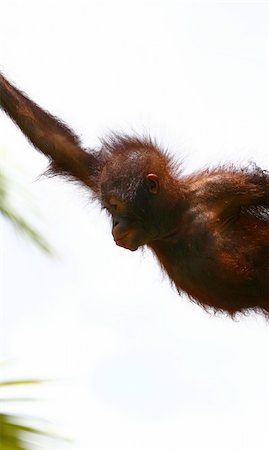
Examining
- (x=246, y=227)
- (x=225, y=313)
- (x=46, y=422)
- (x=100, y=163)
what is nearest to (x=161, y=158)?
(x=100, y=163)

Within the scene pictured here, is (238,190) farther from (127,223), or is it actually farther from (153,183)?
(127,223)

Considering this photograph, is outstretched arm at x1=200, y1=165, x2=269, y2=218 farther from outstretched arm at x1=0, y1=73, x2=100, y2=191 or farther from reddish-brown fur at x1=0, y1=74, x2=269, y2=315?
outstretched arm at x1=0, y1=73, x2=100, y2=191

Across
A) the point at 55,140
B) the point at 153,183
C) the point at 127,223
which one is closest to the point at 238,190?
the point at 153,183

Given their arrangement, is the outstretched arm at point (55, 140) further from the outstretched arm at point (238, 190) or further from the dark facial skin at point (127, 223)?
the outstretched arm at point (238, 190)

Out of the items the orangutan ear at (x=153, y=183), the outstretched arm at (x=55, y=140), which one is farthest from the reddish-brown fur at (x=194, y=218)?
the outstretched arm at (x=55, y=140)

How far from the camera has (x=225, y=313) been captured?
544cm

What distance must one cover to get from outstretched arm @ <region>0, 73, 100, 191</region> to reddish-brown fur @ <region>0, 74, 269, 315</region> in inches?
5.4

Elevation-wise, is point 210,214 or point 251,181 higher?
point 251,181

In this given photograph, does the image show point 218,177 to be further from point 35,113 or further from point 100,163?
point 35,113

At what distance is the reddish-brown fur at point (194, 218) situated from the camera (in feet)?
16.8

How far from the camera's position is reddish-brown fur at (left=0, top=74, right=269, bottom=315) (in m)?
5.13

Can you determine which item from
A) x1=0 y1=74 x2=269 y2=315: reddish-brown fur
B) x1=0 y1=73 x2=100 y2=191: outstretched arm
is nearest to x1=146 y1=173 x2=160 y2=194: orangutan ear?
x1=0 y1=74 x2=269 y2=315: reddish-brown fur

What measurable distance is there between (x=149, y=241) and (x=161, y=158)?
2.05ft

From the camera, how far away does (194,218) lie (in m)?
5.25
